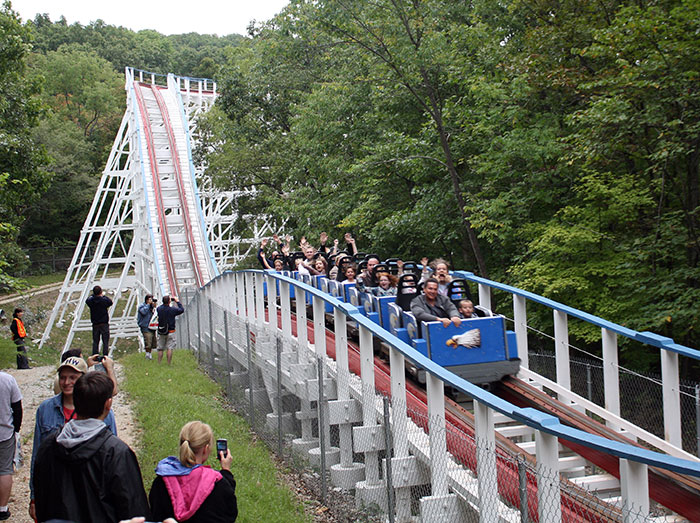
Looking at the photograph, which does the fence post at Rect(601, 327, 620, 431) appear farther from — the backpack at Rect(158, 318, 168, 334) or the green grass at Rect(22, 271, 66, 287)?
the green grass at Rect(22, 271, 66, 287)

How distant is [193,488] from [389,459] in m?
1.85

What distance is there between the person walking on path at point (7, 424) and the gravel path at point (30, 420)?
0.83 metres

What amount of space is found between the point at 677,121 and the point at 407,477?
24.7 ft

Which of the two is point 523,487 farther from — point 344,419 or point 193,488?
point 344,419

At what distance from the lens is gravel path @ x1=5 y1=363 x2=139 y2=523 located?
6.36m

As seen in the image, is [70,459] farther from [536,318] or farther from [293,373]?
[536,318]

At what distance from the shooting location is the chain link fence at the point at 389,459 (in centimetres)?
407

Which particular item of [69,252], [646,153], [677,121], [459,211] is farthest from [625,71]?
[69,252]

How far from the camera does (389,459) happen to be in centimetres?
491

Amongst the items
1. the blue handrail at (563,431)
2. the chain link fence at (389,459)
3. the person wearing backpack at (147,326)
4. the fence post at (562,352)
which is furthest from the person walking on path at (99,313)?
the blue handrail at (563,431)

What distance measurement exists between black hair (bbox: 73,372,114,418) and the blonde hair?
0.43 metres

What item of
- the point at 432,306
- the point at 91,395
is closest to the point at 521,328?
the point at 432,306

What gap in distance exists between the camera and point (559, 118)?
1511cm

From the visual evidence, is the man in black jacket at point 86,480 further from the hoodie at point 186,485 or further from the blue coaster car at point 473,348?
the blue coaster car at point 473,348
